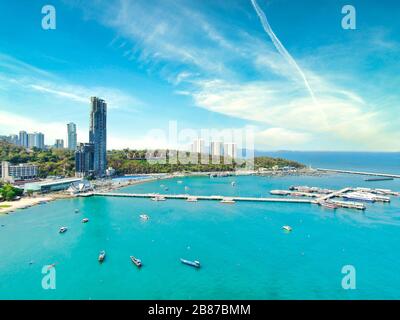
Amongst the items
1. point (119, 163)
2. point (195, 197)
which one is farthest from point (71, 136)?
point (195, 197)

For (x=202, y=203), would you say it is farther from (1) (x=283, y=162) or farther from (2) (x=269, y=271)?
(1) (x=283, y=162)

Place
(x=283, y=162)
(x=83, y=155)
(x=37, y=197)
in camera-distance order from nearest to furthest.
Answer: (x=37, y=197)
(x=83, y=155)
(x=283, y=162)

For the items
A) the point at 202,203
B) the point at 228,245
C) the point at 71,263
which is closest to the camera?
the point at 71,263

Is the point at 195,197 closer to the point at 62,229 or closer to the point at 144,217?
the point at 144,217

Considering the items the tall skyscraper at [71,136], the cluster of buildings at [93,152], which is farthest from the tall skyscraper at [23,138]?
the cluster of buildings at [93,152]
